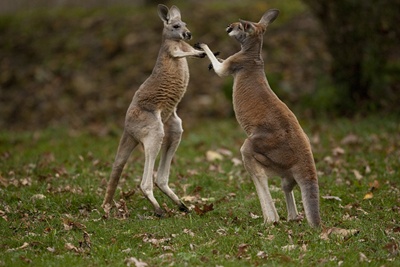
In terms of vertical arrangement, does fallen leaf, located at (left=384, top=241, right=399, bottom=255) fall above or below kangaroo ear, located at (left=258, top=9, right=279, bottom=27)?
below

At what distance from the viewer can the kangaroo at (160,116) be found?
795 centimetres

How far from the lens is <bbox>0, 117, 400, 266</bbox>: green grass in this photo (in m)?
6.43

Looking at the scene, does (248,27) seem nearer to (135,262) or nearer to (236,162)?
(135,262)

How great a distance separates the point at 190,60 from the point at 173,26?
30.8 ft

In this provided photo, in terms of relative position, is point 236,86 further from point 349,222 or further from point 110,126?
point 110,126

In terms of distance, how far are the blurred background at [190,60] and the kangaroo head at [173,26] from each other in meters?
6.01

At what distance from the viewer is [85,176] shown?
9.93 m

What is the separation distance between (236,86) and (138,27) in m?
12.4

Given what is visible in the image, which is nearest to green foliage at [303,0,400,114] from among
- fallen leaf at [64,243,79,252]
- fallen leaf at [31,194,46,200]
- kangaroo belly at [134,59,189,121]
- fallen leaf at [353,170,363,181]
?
fallen leaf at [353,170,363,181]

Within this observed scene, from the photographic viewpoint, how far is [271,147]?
7.16m

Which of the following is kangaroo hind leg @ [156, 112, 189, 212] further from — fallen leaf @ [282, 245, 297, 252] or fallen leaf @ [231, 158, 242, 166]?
fallen leaf @ [231, 158, 242, 166]

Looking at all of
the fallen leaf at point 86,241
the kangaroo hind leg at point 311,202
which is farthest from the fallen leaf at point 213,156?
the fallen leaf at point 86,241

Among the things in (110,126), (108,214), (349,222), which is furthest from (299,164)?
(110,126)

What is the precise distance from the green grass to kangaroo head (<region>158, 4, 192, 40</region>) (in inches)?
77.6
